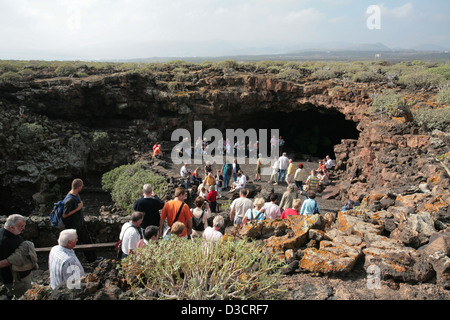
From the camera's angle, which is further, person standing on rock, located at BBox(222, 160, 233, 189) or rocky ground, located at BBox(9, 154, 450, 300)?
person standing on rock, located at BBox(222, 160, 233, 189)

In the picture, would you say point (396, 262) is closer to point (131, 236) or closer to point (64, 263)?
point (131, 236)

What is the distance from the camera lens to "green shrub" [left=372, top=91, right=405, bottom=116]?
499 inches

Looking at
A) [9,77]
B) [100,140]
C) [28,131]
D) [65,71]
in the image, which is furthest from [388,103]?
[9,77]

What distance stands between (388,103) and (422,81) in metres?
4.90

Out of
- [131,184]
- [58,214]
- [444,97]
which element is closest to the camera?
[58,214]

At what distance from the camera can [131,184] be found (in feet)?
40.8

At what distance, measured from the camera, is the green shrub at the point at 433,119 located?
1080 centimetres

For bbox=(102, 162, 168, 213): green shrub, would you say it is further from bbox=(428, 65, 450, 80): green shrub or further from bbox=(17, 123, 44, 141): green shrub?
bbox=(428, 65, 450, 80): green shrub

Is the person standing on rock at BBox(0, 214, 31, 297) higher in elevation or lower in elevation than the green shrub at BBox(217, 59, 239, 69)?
lower

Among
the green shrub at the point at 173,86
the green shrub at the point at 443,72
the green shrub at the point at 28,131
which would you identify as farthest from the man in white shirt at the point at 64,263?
the green shrub at the point at 443,72

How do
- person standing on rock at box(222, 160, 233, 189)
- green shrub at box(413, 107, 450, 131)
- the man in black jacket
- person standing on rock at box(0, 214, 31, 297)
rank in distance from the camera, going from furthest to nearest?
person standing on rock at box(222, 160, 233, 189)
green shrub at box(413, 107, 450, 131)
the man in black jacket
person standing on rock at box(0, 214, 31, 297)

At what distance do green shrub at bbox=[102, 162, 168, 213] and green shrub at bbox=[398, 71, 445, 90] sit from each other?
1482 centimetres

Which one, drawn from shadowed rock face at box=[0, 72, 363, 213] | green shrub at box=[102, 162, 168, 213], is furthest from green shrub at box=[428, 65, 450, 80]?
green shrub at box=[102, 162, 168, 213]
